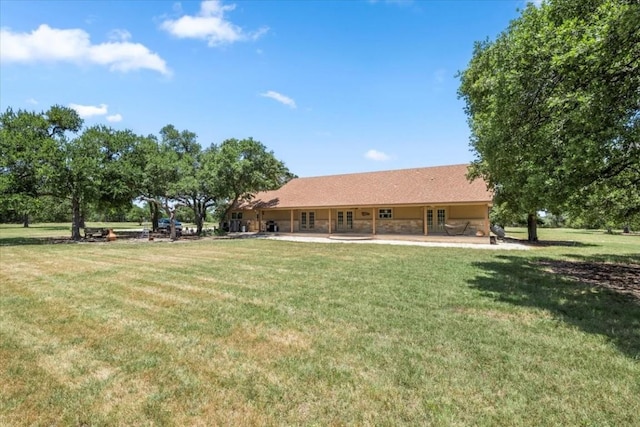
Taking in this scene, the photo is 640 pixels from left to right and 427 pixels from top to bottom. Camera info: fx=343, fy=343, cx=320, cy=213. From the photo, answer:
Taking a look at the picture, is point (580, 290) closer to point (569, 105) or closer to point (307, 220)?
point (569, 105)

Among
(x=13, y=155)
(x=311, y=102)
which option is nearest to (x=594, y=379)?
(x=311, y=102)

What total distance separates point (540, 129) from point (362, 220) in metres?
17.5

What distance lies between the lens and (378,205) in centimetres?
2214

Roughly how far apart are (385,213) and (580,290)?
55.4 feet

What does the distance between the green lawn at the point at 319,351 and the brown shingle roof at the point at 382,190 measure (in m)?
13.0

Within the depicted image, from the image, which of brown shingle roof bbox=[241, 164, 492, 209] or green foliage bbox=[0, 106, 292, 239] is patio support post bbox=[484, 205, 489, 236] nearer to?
brown shingle roof bbox=[241, 164, 492, 209]

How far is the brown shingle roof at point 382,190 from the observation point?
21047 mm

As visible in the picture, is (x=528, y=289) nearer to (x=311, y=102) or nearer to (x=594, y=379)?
(x=594, y=379)

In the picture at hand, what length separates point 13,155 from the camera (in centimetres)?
1914

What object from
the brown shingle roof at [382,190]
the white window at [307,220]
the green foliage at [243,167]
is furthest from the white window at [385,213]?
the green foliage at [243,167]

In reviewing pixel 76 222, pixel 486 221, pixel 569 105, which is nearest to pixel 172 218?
pixel 76 222

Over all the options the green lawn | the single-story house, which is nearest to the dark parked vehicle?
the single-story house

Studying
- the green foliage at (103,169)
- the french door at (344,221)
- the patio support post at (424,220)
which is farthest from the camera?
the french door at (344,221)

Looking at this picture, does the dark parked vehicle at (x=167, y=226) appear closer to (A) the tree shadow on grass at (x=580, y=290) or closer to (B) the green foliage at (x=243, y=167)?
(B) the green foliage at (x=243, y=167)
